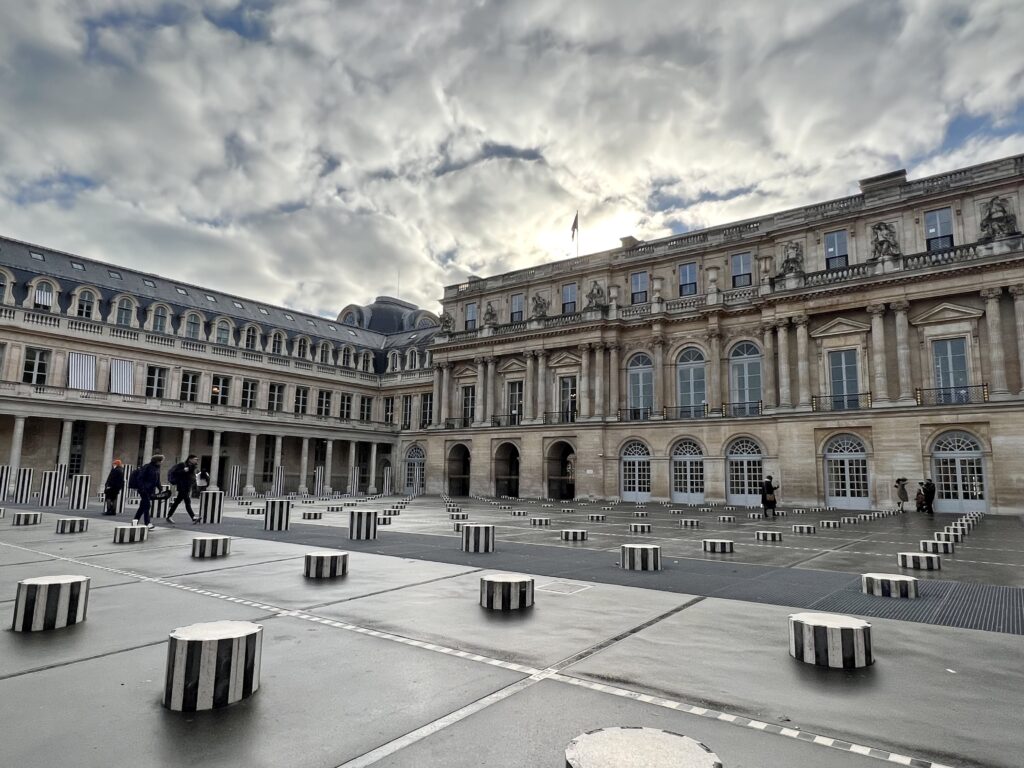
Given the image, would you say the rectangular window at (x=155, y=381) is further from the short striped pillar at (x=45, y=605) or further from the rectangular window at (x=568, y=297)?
the short striped pillar at (x=45, y=605)

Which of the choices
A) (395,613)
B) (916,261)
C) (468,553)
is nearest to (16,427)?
(468,553)

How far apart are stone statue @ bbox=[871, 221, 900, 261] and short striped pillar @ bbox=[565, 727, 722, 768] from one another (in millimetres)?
37406

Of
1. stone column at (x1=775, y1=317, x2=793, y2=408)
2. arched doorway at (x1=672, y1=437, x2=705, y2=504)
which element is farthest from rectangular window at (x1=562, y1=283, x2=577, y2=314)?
stone column at (x1=775, y1=317, x2=793, y2=408)

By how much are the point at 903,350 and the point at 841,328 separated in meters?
3.46

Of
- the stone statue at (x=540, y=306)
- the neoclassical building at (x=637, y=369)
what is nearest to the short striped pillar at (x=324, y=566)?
the neoclassical building at (x=637, y=369)

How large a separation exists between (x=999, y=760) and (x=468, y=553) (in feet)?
33.5

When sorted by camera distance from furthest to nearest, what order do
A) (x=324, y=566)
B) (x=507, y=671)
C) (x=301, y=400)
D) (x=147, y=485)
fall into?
(x=301, y=400) → (x=147, y=485) → (x=324, y=566) → (x=507, y=671)

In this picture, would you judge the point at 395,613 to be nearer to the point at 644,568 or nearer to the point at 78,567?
the point at 644,568

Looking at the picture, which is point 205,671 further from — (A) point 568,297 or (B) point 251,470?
(B) point 251,470

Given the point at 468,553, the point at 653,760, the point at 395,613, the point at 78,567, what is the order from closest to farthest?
the point at 653,760
the point at 395,613
the point at 78,567
the point at 468,553

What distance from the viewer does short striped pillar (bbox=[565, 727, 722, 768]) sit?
9.39 ft

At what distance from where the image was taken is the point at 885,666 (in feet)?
17.8

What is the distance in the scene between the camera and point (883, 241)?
111ft

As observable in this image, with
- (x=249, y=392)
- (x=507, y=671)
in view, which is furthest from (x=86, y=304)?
(x=507, y=671)
